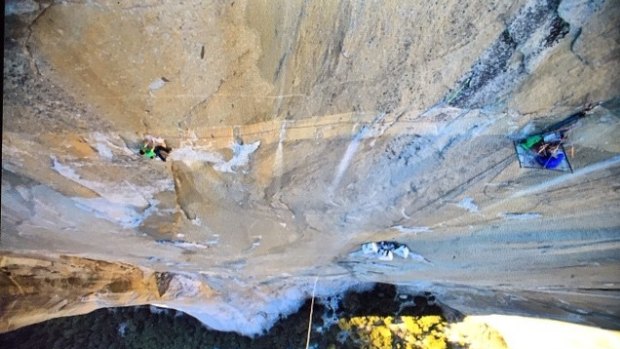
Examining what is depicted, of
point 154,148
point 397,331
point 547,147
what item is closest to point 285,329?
point 397,331

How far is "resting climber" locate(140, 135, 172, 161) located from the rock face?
4 centimetres

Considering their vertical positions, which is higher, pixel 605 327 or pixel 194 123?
pixel 194 123

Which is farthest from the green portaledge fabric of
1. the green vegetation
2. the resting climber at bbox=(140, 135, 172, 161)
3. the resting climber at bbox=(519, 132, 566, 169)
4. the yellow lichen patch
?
the yellow lichen patch

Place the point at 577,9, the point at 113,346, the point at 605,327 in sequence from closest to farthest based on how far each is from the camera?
the point at 577,9, the point at 605,327, the point at 113,346

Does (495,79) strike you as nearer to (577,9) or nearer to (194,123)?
(577,9)

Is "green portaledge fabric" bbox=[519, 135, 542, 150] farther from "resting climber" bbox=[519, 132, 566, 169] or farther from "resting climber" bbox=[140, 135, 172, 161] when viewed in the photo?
"resting climber" bbox=[140, 135, 172, 161]

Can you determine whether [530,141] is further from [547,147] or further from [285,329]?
[285,329]

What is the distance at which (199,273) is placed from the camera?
8.60ft

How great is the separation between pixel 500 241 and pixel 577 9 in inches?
38.2

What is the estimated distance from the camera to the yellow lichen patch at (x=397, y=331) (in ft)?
10.4

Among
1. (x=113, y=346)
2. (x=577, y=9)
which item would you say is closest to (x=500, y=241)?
(x=577, y=9)

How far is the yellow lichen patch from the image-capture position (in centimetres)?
318

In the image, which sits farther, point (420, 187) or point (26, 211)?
point (26, 211)

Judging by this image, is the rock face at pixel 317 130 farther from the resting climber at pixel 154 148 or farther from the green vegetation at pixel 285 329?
the green vegetation at pixel 285 329
